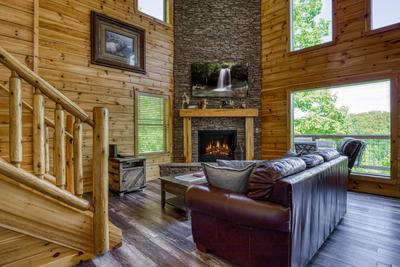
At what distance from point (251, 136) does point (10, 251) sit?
4931 millimetres

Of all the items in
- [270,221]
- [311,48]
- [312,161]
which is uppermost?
[311,48]

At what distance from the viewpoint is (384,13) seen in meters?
4.09

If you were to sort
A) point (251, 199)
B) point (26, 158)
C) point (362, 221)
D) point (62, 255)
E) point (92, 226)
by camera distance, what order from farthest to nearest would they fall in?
1. point (26, 158)
2. point (362, 221)
3. point (92, 226)
4. point (62, 255)
5. point (251, 199)

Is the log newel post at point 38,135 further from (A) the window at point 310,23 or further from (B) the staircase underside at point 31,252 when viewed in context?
(A) the window at point 310,23

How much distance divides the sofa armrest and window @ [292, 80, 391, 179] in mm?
3600

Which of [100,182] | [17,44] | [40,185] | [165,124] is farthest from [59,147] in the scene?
[165,124]

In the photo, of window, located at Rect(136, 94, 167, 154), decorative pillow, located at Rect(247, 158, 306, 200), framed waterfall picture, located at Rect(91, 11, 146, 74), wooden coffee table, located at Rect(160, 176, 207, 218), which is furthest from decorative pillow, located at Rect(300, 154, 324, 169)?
framed waterfall picture, located at Rect(91, 11, 146, 74)

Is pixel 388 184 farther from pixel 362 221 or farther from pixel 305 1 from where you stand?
pixel 305 1

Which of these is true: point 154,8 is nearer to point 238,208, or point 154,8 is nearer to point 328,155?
point 328,155

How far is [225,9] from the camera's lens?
580cm

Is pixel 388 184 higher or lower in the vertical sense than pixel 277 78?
lower

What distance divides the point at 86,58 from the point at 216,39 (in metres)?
3.22

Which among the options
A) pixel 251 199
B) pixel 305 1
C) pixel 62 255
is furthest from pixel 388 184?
pixel 62 255

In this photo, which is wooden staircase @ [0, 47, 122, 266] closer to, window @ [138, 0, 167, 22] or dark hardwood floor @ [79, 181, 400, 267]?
dark hardwood floor @ [79, 181, 400, 267]
